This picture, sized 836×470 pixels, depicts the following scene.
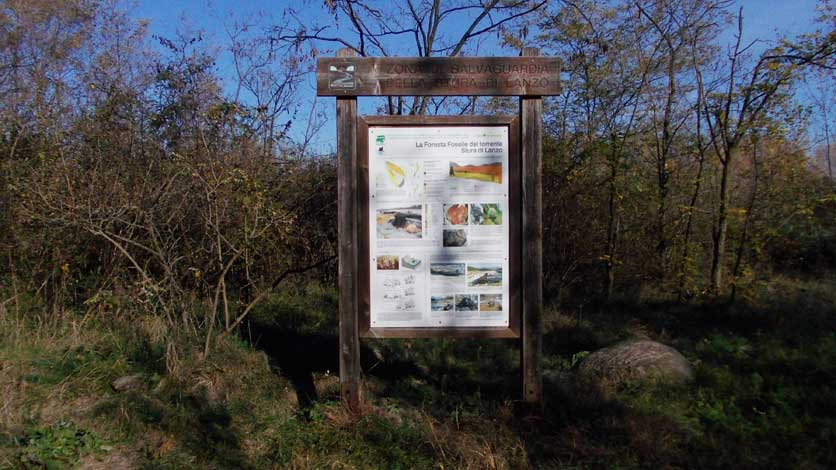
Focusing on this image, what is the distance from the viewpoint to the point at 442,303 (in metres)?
4.48

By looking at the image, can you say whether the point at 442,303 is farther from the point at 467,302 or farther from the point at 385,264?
Answer: the point at 385,264

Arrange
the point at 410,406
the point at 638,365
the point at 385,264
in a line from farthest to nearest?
1. the point at 638,365
2. the point at 410,406
3. the point at 385,264

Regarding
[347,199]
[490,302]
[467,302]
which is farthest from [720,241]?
[347,199]

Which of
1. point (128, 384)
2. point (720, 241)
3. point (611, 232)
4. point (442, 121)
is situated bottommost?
point (128, 384)

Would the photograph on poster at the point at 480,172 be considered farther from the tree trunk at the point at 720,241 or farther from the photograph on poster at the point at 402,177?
the tree trunk at the point at 720,241

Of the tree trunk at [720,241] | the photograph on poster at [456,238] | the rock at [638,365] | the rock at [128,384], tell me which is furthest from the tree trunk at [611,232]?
the rock at [128,384]

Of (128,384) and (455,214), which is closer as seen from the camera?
(455,214)

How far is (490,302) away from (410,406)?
110cm

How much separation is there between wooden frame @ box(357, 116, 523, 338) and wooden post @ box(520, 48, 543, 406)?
0.05 metres

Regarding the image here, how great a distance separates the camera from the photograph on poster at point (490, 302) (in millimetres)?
4473

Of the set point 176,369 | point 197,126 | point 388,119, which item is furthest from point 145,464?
point 197,126

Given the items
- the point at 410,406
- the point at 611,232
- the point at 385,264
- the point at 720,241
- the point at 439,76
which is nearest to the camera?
the point at 439,76

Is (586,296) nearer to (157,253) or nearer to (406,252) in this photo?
(406,252)

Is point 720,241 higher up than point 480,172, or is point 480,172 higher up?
point 480,172
